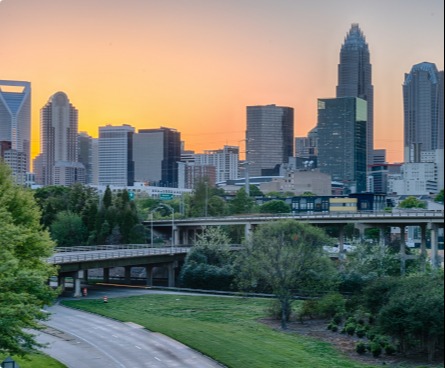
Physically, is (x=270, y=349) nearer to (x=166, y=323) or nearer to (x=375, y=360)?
(x=375, y=360)

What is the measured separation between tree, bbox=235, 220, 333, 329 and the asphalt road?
28.5 feet

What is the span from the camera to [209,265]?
65.6 m

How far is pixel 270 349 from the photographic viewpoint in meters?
35.6

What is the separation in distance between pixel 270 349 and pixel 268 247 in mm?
11994

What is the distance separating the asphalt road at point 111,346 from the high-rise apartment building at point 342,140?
99.7 metres

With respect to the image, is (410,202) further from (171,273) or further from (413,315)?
(413,315)

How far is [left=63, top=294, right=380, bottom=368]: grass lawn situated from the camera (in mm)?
33375

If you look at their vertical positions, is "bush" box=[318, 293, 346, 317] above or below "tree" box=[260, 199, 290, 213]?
below

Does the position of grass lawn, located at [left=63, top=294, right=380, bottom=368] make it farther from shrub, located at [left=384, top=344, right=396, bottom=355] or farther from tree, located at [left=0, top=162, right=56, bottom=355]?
tree, located at [left=0, top=162, right=56, bottom=355]

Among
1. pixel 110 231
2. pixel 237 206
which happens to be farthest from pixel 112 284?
pixel 237 206

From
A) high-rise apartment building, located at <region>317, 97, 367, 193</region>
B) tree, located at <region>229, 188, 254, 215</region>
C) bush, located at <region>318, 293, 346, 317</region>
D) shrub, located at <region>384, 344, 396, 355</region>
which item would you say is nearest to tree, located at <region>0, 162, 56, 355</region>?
shrub, located at <region>384, 344, 396, 355</region>

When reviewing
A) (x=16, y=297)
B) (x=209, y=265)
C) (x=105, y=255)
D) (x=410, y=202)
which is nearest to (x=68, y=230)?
(x=105, y=255)

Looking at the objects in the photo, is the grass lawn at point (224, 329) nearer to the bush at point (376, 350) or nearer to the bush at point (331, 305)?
the bush at point (376, 350)

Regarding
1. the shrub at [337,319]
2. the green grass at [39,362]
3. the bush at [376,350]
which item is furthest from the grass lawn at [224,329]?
the green grass at [39,362]
